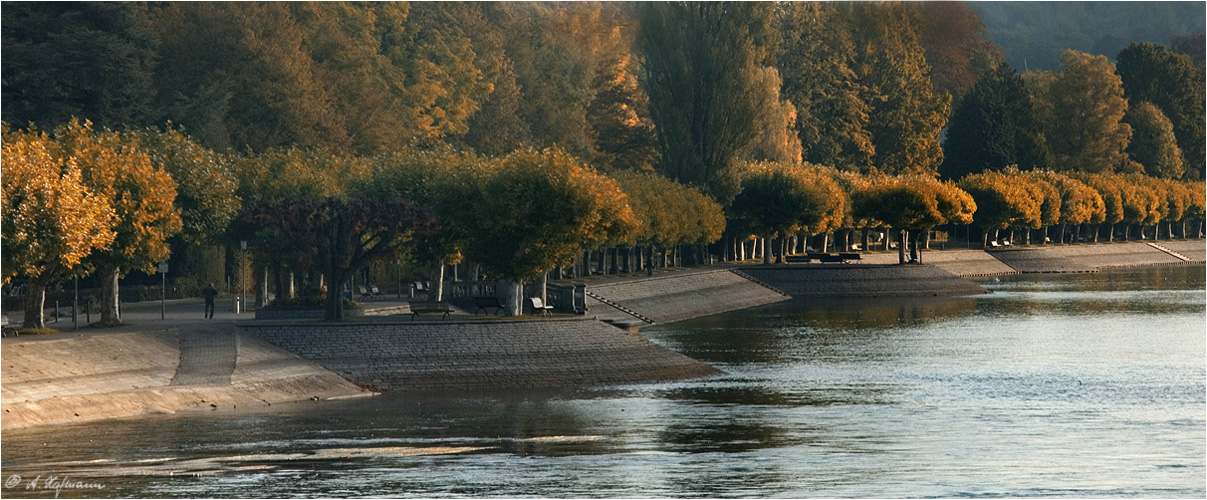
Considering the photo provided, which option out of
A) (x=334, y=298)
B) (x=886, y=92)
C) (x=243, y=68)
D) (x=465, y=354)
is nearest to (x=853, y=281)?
(x=243, y=68)

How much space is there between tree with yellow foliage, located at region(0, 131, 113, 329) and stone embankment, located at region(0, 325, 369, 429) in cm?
336

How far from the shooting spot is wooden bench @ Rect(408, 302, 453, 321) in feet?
254

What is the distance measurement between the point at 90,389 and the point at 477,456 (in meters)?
16.6

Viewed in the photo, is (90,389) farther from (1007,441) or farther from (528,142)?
(528,142)

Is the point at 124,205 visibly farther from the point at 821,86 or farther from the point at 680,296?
the point at 821,86

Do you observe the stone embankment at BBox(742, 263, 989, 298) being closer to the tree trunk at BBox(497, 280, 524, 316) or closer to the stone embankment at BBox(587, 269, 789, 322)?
the stone embankment at BBox(587, 269, 789, 322)

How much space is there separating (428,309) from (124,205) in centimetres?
1687

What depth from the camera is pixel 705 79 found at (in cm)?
13312

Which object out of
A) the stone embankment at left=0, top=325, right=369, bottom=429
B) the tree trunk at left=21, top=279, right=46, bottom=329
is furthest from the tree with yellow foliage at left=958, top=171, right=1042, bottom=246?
the tree trunk at left=21, top=279, right=46, bottom=329

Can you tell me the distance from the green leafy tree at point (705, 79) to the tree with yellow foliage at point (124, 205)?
64067mm

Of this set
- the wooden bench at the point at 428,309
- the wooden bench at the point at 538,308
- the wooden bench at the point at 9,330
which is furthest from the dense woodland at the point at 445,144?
the wooden bench at the point at 428,309

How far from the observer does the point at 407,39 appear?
529 ft

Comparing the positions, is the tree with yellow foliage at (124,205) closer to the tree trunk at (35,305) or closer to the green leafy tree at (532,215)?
the tree trunk at (35,305)

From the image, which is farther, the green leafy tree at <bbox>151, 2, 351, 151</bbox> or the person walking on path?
the green leafy tree at <bbox>151, 2, 351, 151</bbox>
